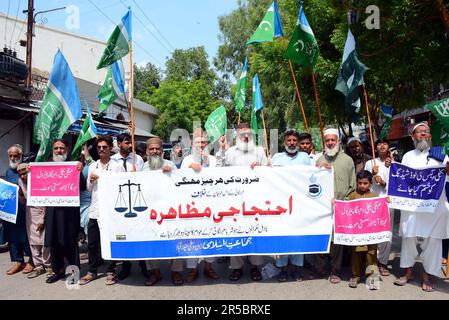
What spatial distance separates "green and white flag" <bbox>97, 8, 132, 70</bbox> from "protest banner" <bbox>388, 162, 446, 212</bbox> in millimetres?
3825

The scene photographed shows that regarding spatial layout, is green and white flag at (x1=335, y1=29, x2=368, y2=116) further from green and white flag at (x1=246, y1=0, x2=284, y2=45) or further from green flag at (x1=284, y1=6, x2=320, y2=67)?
green and white flag at (x1=246, y1=0, x2=284, y2=45)

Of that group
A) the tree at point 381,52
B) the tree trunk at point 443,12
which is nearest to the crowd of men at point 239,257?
the tree trunk at point 443,12

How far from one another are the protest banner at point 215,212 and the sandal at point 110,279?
0.26 metres

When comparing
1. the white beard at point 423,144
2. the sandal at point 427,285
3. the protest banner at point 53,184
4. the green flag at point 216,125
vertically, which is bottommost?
the sandal at point 427,285

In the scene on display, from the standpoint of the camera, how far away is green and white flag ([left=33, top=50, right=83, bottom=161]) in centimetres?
509

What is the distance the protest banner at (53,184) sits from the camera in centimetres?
497

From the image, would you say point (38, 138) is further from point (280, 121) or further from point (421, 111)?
point (280, 121)

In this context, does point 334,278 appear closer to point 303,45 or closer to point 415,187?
point 415,187

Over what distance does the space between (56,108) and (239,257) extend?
303cm

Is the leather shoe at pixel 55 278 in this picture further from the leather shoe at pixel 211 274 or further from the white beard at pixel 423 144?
the white beard at pixel 423 144

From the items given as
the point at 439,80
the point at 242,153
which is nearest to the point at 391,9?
the point at 439,80

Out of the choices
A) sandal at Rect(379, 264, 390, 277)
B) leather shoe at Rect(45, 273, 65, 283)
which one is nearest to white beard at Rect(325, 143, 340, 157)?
sandal at Rect(379, 264, 390, 277)

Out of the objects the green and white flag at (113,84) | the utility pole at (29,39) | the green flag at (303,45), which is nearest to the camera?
the green and white flag at (113,84)
